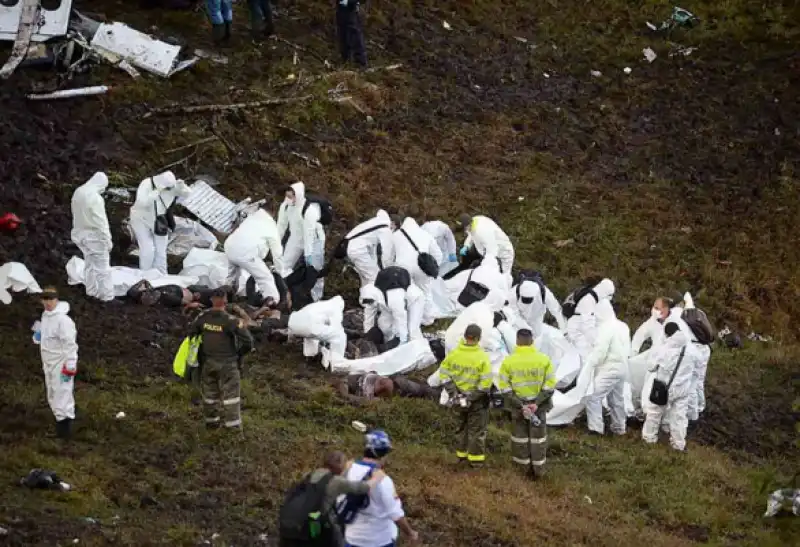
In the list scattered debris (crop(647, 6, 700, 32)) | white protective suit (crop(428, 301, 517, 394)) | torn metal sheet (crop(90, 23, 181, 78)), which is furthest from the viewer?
scattered debris (crop(647, 6, 700, 32))

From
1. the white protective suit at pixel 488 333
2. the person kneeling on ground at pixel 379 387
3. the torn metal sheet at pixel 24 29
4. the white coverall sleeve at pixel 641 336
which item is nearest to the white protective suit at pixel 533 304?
the white protective suit at pixel 488 333

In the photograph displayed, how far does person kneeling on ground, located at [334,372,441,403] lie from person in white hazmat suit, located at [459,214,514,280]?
2878 mm

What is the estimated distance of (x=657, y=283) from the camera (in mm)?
20922

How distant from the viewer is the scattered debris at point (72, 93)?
21125 mm

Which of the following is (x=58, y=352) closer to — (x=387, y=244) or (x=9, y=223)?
(x=9, y=223)

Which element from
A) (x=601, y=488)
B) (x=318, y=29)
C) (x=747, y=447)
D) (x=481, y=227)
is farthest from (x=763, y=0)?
(x=601, y=488)

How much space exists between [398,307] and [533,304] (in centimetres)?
168

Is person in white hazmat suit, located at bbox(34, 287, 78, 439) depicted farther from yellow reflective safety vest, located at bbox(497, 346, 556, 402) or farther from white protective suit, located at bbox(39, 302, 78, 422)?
yellow reflective safety vest, located at bbox(497, 346, 556, 402)

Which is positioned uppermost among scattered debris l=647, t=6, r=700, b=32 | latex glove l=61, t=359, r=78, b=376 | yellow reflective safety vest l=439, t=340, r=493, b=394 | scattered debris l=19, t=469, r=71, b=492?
scattered debris l=647, t=6, r=700, b=32

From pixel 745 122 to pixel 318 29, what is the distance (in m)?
8.27

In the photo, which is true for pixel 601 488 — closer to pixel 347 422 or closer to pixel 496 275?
pixel 347 422

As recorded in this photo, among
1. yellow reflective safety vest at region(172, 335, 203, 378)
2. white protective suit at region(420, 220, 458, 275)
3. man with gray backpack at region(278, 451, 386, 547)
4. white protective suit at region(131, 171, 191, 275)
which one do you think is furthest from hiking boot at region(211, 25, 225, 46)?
man with gray backpack at region(278, 451, 386, 547)

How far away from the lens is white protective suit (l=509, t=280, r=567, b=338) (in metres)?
16.7

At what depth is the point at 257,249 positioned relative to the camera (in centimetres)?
1736
